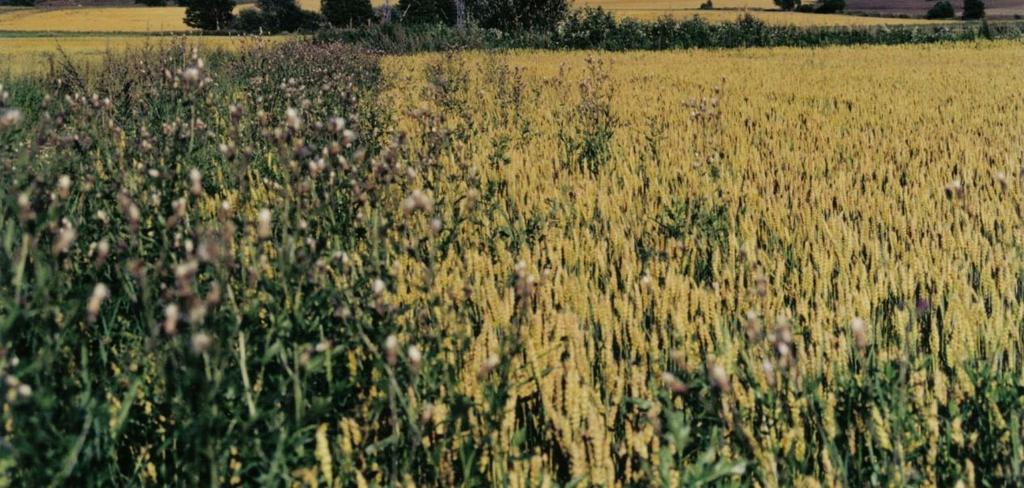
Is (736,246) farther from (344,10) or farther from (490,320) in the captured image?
(344,10)

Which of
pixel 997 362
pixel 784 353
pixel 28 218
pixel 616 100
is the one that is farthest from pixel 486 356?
pixel 616 100

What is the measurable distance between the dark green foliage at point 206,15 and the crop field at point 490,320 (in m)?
77.0

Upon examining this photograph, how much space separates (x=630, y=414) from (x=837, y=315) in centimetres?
105

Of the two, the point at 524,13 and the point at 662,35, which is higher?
the point at 524,13

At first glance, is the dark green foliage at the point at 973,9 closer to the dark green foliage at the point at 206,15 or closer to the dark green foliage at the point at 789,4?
the dark green foliage at the point at 789,4

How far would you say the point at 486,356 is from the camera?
214 centimetres

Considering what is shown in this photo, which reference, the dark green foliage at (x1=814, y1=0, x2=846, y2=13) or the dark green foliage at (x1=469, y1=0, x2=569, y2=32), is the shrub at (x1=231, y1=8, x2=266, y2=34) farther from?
the dark green foliage at (x1=814, y1=0, x2=846, y2=13)

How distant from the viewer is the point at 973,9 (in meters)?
66.4

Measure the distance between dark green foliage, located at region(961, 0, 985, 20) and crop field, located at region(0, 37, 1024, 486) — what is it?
235ft

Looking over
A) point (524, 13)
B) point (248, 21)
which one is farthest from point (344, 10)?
point (524, 13)

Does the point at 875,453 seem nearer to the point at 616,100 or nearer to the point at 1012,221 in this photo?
the point at 1012,221

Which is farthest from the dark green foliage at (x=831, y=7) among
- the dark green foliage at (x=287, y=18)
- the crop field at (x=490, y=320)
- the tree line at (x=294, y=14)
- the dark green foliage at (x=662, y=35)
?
the crop field at (x=490, y=320)

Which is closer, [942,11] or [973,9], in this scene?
[942,11]

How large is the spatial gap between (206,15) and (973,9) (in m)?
72.1
